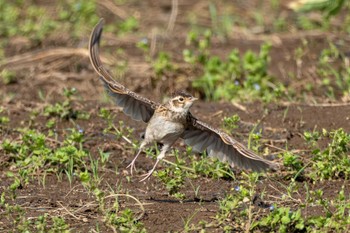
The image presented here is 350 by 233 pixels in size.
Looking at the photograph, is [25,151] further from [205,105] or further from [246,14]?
[246,14]

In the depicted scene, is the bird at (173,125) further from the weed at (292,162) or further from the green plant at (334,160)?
the green plant at (334,160)

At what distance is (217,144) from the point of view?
7309 millimetres

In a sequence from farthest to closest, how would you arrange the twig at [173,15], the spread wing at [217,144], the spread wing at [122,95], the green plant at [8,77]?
the twig at [173,15] < the green plant at [8,77] < the spread wing at [122,95] < the spread wing at [217,144]

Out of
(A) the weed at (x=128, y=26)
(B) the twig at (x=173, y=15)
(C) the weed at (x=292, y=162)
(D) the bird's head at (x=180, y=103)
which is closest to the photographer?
(D) the bird's head at (x=180, y=103)

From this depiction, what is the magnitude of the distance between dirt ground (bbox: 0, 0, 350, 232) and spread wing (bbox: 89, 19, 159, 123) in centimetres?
58

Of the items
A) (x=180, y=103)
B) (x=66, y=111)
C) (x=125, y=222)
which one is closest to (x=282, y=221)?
(x=125, y=222)

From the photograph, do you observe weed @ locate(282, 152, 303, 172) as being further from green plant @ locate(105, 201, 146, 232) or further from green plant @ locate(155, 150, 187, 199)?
green plant @ locate(105, 201, 146, 232)

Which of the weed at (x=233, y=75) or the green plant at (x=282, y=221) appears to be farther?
the weed at (x=233, y=75)

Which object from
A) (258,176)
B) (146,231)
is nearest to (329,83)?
(258,176)

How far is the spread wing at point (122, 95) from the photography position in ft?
23.1

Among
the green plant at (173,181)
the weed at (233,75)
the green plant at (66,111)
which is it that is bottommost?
the weed at (233,75)

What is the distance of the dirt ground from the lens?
21.7 feet

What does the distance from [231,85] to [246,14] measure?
166 inches

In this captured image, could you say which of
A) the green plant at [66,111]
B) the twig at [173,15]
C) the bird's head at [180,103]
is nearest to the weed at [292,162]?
the bird's head at [180,103]
